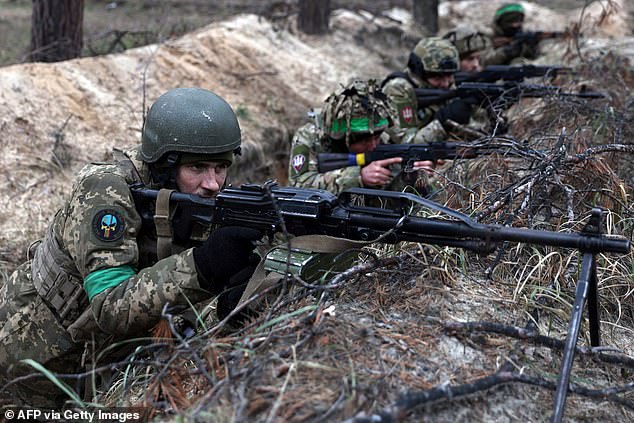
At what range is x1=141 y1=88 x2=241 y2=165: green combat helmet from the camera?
10.5ft

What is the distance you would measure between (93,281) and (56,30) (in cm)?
548

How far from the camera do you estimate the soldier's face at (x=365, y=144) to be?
5.33 metres

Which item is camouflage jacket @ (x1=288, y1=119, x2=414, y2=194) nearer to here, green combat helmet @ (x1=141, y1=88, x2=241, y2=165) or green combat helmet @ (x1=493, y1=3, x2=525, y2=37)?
green combat helmet @ (x1=141, y1=88, x2=241, y2=165)

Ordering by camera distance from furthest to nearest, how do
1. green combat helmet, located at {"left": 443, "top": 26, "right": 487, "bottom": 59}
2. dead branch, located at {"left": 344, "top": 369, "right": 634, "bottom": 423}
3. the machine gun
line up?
1. green combat helmet, located at {"left": 443, "top": 26, "right": 487, "bottom": 59}
2. the machine gun
3. dead branch, located at {"left": 344, "top": 369, "right": 634, "bottom": 423}

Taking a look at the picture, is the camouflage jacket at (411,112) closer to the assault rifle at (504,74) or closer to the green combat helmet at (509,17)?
the assault rifle at (504,74)

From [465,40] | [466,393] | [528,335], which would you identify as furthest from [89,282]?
[465,40]

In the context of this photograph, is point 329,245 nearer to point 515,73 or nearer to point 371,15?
point 515,73

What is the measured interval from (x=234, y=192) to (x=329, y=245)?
53 centimetres

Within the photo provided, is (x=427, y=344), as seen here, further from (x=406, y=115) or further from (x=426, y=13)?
(x=426, y=13)

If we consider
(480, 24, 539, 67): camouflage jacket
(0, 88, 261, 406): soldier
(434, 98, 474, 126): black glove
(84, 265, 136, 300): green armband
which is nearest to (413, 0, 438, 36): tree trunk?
(480, 24, 539, 67): camouflage jacket

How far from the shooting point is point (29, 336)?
131 inches

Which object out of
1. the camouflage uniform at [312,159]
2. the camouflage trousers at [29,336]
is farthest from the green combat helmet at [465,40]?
the camouflage trousers at [29,336]

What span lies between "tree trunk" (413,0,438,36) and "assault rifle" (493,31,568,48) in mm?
2368

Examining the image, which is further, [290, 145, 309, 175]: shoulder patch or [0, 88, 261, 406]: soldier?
[290, 145, 309, 175]: shoulder patch
